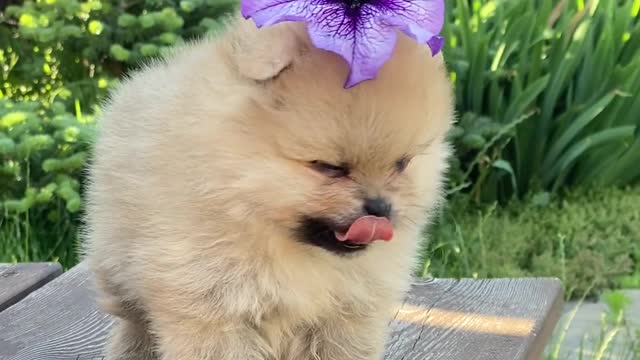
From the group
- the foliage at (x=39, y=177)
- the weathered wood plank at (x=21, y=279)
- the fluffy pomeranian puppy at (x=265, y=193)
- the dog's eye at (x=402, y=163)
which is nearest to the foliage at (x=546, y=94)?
the foliage at (x=39, y=177)

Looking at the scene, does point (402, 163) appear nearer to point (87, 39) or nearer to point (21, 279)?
point (21, 279)

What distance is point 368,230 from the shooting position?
122 cm

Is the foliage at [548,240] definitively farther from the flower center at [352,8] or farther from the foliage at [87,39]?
the flower center at [352,8]

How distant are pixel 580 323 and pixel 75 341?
2.01 m

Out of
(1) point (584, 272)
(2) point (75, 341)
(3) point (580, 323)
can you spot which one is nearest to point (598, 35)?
(1) point (584, 272)

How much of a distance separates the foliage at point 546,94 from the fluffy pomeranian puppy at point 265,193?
8.27 ft

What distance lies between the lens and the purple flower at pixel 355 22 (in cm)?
116

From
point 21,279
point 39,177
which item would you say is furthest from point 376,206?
point 39,177

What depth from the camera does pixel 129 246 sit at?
1.40 m

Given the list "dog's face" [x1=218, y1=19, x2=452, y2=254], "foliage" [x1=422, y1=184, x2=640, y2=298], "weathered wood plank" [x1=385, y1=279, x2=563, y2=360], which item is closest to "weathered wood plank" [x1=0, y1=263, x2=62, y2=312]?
"weathered wood plank" [x1=385, y1=279, x2=563, y2=360]

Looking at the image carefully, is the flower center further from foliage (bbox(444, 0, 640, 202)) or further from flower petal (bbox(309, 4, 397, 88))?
foliage (bbox(444, 0, 640, 202))

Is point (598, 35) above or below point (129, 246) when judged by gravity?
below

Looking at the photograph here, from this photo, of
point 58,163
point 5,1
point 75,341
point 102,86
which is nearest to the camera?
point 75,341

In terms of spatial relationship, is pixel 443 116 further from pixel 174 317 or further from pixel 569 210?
pixel 569 210
